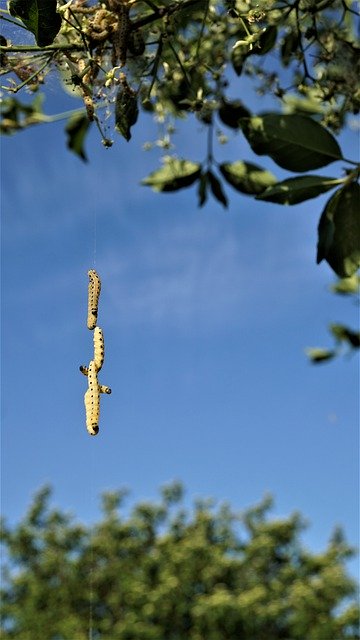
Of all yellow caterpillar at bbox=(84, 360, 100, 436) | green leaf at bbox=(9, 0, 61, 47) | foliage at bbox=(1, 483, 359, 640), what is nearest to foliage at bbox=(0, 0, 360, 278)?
green leaf at bbox=(9, 0, 61, 47)

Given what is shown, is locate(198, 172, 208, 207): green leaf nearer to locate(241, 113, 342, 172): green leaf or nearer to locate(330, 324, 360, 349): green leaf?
locate(241, 113, 342, 172): green leaf

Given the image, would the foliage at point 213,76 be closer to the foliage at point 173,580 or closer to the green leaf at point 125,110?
the green leaf at point 125,110

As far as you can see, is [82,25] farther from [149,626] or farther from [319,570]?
[319,570]

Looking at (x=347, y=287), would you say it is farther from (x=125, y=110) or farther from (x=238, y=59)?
(x=125, y=110)

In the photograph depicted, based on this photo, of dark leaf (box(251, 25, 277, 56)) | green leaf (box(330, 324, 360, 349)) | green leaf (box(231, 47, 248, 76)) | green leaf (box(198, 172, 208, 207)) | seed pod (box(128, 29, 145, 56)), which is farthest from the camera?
green leaf (box(330, 324, 360, 349))

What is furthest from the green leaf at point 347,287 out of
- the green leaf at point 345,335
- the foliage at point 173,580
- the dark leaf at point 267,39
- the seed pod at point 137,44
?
the foliage at point 173,580

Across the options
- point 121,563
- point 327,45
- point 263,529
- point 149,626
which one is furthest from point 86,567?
point 327,45
